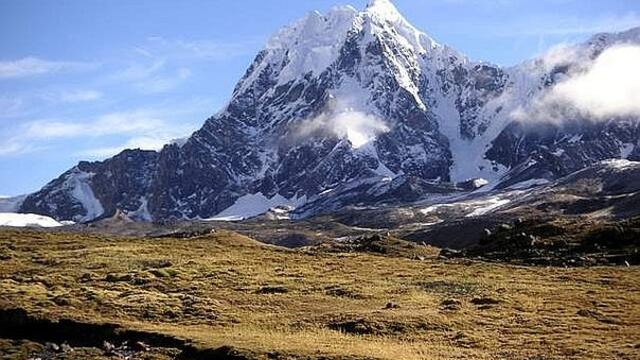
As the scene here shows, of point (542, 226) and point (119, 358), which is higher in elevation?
point (542, 226)

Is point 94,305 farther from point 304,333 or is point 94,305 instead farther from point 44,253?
point 44,253

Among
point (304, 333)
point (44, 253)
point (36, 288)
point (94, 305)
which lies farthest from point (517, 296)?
point (44, 253)

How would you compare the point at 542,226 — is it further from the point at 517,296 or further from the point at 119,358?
the point at 119,358

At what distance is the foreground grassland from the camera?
51.0m

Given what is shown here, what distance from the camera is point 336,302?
66062 millimetres

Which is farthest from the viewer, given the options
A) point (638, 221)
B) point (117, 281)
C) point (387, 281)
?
point (638, 221)

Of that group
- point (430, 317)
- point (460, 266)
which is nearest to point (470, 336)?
point (430, 317)

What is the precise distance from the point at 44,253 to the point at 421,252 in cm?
5831

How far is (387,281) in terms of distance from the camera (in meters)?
79.0

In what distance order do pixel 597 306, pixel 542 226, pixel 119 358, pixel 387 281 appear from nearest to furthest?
1. pixel 119 358
2. pixel 597 306
3. pixel 387 281
4. pixel 542 226

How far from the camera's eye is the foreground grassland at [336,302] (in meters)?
51.0

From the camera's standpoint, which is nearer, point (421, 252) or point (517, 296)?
point (517, 296)

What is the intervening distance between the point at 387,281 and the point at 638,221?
50.5 metres

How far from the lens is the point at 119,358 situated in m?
47.5
